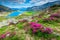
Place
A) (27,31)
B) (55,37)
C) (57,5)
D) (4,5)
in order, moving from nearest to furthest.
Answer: (55,37) < (27,31) < (57,5) < (4,5)

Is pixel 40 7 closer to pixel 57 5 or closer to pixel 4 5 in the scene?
pixel 57 5

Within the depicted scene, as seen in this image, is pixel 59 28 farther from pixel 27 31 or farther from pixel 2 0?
pixel 2 0

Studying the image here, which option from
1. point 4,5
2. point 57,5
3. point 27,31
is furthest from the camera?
point 4,5

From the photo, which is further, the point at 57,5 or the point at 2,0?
the point at 2,0

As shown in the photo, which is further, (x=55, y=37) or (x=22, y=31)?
(x=22, y=31)

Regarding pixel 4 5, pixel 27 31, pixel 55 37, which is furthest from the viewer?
pixel 4 5

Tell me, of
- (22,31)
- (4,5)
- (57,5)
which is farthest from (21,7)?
(22,31)

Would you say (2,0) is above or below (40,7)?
above

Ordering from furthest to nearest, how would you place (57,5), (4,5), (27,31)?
1. (4,5)
2. (57,5)
3. (27,31)

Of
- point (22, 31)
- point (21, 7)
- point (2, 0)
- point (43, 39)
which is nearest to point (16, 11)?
point (21, 7)
